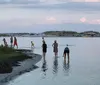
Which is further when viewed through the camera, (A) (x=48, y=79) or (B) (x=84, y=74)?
(B) (x=84, y=74)

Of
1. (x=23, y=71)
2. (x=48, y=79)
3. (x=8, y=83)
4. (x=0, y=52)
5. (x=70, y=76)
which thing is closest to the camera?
(x=8, y=83)

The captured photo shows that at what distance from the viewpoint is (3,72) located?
26469 millimetres

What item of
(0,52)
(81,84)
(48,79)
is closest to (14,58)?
(0,52)

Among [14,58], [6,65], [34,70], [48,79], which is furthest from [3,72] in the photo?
[14,58]

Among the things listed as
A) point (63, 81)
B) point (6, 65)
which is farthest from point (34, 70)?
point (63, 81)

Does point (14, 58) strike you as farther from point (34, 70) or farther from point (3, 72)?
point (3, 72)

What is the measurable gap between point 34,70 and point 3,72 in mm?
5424

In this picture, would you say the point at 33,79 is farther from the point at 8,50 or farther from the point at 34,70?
the point at 8,50

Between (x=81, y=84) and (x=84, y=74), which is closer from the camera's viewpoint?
(x=81, y=84)

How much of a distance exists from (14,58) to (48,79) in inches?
469

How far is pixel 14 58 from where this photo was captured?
37.1 meters

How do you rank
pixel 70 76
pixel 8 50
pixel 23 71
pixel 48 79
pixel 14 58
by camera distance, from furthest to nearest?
pixel 8 50 < pixel 14 58 < pixel 23 71 < pixel 70 76 < pixel 48 79

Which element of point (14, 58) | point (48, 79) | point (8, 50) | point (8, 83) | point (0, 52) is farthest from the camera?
point (8, 50)

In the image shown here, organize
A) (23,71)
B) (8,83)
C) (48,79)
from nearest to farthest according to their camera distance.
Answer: (8,83) → (48,79) → (23,71)
